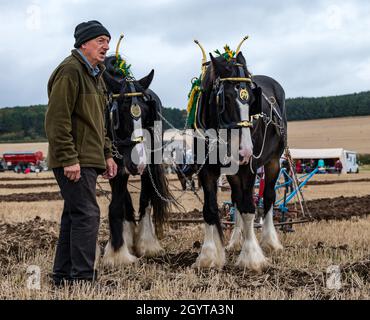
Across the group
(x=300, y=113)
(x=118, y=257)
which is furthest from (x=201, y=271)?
(x=300, y=113)

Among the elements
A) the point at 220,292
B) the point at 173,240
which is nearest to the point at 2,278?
the point at 220,292

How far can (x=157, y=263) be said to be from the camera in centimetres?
613

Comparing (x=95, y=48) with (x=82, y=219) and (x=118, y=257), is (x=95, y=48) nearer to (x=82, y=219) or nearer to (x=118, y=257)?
(x=82, y=219)

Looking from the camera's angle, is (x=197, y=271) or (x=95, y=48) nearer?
(x=95, y=48)

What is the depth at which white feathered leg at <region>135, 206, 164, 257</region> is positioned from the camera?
269 inches

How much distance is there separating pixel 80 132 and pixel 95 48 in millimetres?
676

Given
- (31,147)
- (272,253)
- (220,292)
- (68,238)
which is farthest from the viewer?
(31,147)

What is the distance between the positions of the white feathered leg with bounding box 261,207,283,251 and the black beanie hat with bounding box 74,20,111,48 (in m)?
3.72

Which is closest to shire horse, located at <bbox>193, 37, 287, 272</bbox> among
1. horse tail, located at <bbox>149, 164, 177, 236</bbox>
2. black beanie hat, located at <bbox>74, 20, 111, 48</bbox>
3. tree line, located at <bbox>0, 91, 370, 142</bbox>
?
horse tail, located at <bbox>149, 164, 177, 236</bbox>

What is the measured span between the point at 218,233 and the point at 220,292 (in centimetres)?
180

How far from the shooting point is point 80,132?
176 inches

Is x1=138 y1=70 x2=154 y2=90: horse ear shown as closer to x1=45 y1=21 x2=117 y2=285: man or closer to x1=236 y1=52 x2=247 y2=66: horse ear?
x1=236 y1=52 x2=247 y2=66: horse ear

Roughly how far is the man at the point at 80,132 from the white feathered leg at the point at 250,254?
1.79m

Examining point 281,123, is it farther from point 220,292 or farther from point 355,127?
point 355,127
